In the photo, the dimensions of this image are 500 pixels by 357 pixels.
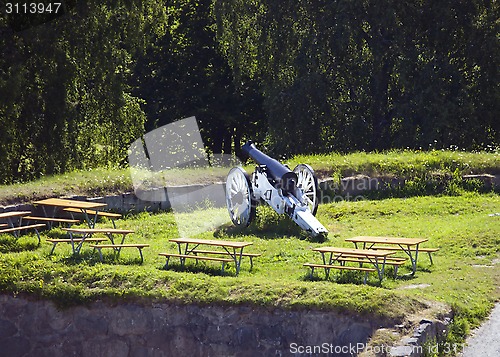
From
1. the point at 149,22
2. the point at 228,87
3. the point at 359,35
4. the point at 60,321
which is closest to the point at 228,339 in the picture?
the point at 60,321

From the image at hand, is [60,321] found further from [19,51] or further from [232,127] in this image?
[232,127]

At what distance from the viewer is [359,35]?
30.7m

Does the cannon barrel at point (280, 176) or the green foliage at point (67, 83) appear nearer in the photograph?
the cannon barrel at point (280, 176)

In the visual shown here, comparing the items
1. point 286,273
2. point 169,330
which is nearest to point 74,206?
point 286,273

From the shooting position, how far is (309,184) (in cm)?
1714

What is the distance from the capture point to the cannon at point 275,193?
53.1 feet

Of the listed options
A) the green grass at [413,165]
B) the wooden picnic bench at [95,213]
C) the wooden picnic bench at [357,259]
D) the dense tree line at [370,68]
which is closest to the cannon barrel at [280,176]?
the wooden picnic bench at [95,213]

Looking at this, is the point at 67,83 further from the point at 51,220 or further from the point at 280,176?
the point at 280,176

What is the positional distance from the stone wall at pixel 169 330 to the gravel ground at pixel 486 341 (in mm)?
1051

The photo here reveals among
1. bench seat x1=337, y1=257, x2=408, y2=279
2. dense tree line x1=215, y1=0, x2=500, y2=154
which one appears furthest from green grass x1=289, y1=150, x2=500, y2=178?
dense tree line x1=215, y1=0, x2=500, y2=154

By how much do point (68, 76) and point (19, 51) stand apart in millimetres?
1423

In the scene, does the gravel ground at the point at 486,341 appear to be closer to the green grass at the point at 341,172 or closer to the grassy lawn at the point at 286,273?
the grassy lawn at the point at 286,273

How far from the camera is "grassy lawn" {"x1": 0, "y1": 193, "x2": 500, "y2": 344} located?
11359 mm

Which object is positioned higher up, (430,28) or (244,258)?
(430,28)
